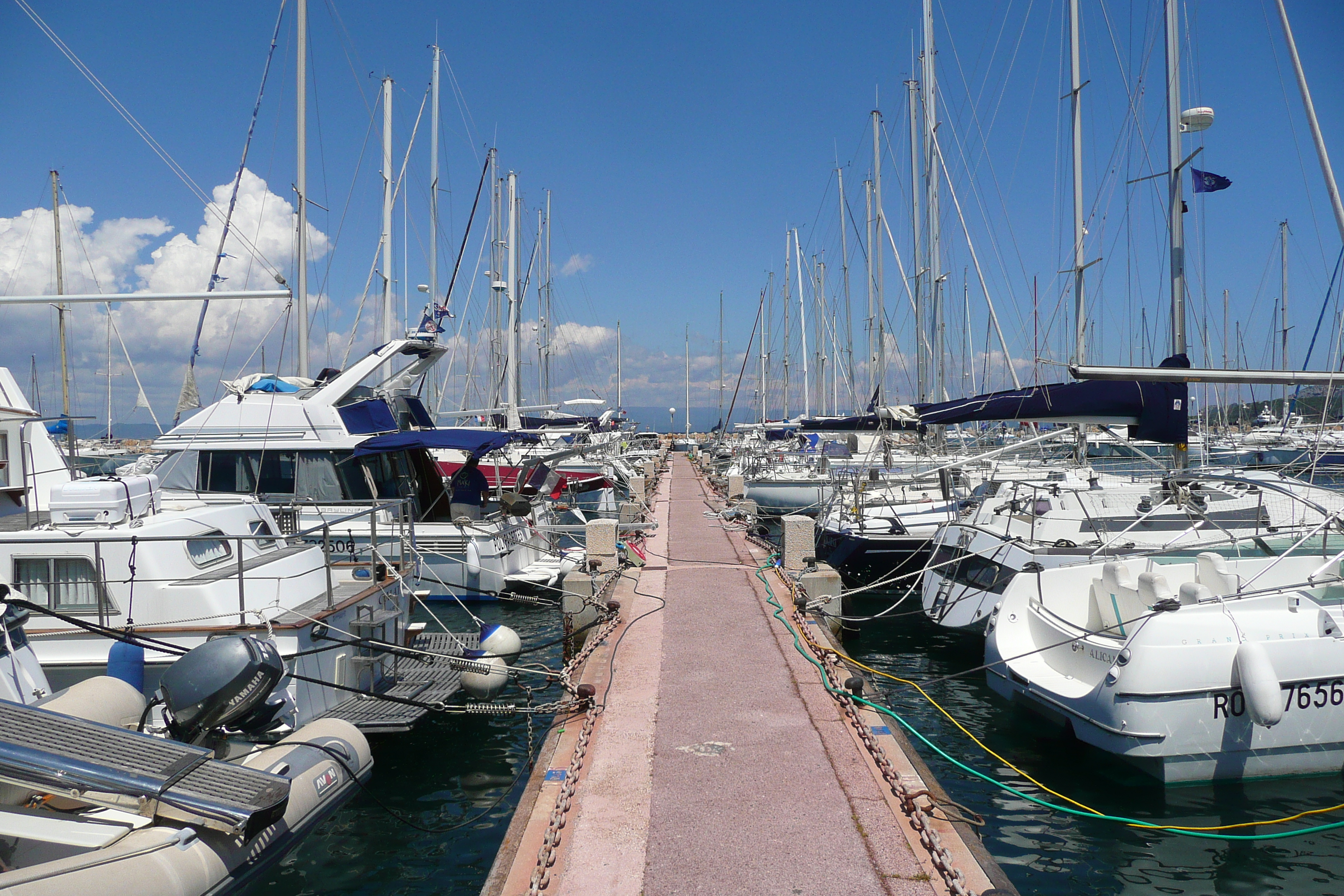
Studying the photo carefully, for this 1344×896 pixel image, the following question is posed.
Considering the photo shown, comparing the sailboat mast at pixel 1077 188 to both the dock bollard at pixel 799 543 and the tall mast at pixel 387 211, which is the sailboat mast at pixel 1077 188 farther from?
the tall mast at pixel 387 211

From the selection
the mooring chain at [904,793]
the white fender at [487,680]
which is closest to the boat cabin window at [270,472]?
the white fender at [487,680]

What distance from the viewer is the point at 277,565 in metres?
8.37

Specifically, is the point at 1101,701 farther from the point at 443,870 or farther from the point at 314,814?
the point at 314,814

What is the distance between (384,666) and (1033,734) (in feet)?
23.3

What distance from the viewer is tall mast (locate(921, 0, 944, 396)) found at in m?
23.5

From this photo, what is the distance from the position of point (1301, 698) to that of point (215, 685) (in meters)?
8.82

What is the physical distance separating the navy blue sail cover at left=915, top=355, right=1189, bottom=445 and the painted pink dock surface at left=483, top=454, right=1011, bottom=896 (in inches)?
286

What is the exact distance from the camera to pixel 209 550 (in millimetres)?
8602

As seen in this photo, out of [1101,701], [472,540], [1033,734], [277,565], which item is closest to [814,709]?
[1101,701]

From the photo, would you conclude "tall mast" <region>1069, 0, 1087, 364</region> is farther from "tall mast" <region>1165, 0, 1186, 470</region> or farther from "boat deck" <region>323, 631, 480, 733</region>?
"boat deck" <region>323, 631, 480, 733</region>

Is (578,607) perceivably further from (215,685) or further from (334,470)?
(215,685)

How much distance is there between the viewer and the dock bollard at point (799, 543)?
13.6m

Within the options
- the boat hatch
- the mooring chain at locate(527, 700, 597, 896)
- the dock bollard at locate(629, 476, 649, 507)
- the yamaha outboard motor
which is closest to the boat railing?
the yamaha outboard motor

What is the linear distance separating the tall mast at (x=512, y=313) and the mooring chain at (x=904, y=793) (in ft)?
63.9
